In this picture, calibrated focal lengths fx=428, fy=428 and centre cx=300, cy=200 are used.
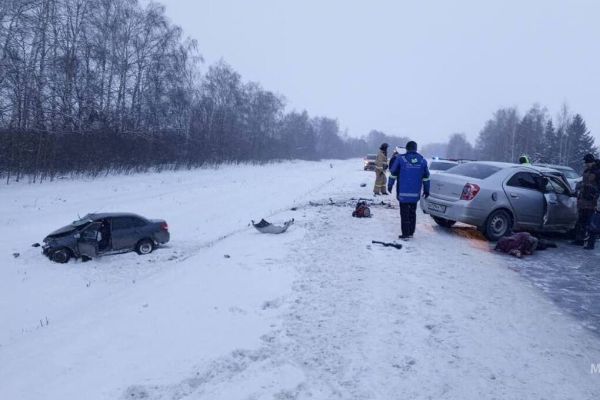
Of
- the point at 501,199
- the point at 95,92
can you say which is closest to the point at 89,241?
the point at 501,199

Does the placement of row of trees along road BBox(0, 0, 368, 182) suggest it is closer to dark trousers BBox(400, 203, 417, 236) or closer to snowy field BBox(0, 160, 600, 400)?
snowy field BBox(0, 160, 600, 400)

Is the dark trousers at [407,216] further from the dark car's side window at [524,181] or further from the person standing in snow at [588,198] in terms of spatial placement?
the person standing in snow at [588,198]

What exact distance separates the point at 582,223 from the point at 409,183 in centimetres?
468

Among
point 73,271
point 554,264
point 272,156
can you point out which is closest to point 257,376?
point 554,264

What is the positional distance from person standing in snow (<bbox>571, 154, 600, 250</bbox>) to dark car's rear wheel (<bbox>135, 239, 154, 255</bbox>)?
37.9 ft

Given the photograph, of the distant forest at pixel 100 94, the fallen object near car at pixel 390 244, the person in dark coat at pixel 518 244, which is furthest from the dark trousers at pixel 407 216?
the distant forest at pixel 100 94

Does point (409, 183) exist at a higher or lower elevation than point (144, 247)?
higher

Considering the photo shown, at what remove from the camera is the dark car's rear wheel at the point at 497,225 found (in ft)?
31.3

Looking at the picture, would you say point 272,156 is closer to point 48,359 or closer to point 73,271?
point 73,271

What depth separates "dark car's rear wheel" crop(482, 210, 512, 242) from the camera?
9531 millimetres

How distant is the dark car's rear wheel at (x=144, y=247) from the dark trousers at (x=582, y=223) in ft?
38.0

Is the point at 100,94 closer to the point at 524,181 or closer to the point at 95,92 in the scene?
the point at 95,92

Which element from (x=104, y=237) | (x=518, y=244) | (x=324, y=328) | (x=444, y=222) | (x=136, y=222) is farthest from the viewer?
(x=136, y=222)

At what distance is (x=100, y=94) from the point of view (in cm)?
3125
